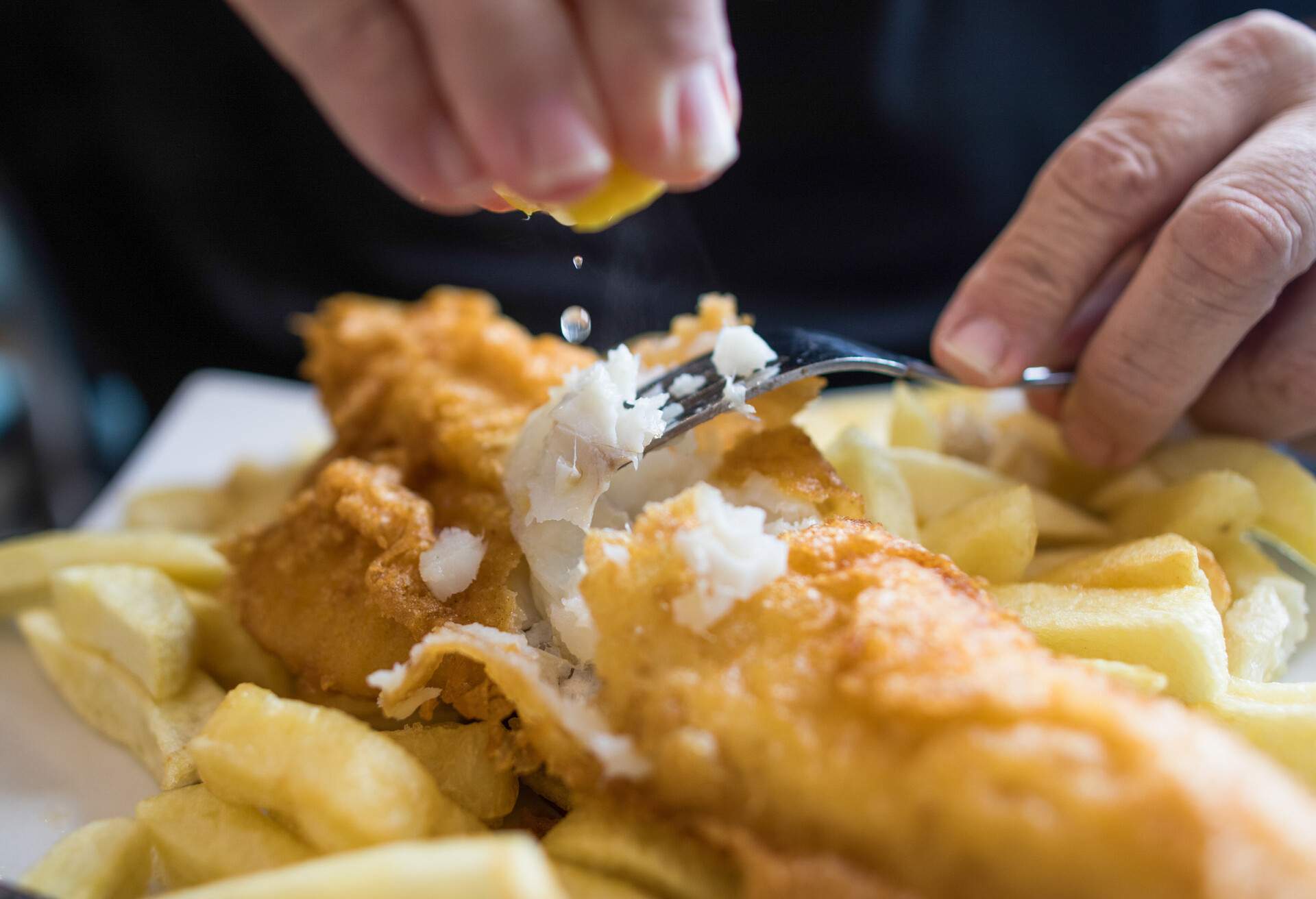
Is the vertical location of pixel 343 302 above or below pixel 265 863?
above

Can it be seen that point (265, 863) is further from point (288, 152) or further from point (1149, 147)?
point (288, 152)

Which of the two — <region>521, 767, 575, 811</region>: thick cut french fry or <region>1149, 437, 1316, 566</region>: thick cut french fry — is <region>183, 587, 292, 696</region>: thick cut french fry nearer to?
<region>521, 767, 575, 811</region>: thick cut french fry

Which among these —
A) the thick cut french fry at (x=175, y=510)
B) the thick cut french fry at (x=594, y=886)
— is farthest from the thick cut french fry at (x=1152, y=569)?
the thick cut french fry at (x=175, y=510)

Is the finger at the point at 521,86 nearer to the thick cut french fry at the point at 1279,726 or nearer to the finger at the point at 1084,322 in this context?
the thick cut french fry at the point at 1279,726

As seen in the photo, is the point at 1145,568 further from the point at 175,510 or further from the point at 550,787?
the point at 175,510

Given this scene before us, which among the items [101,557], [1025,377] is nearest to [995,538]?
[1025,377]

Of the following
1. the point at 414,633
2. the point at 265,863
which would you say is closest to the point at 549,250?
the point at 414,633
